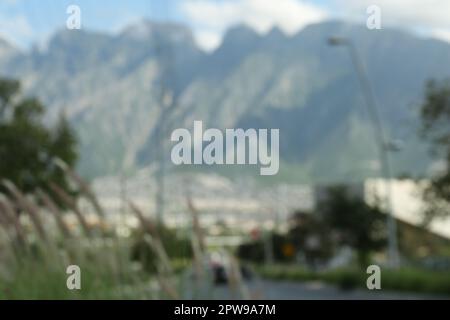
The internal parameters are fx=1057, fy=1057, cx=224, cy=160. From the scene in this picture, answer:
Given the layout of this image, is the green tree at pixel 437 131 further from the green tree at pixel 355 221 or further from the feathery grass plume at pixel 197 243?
the feathery grass plume at pixel 197 243

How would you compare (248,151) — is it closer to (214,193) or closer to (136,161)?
(214,193)

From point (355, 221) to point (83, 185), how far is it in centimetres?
3676

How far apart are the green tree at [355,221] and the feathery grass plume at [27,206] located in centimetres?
3427

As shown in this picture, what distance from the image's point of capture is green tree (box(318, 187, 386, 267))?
128 ft

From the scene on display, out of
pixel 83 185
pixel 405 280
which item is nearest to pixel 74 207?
pixel 83 185

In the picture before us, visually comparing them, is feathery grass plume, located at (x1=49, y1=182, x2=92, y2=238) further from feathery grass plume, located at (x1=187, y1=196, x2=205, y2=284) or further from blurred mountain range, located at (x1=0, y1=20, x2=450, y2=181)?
feathery grass plume, located at (x1=187, y1=196, x2=205, y2=284)

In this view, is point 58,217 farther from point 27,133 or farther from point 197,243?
point 27,133

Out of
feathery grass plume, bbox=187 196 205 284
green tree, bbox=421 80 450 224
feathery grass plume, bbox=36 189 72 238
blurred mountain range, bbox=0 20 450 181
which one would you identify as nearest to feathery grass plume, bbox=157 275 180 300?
feathery grass plume, bbox=187 196 205 284

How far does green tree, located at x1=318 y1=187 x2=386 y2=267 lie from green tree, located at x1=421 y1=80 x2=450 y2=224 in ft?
44.1

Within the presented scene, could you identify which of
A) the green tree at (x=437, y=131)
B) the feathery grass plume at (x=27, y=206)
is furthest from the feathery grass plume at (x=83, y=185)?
the green tree at (x=437, y=131)

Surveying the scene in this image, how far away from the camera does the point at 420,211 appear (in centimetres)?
2469

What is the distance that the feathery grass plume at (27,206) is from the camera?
348 centimetres

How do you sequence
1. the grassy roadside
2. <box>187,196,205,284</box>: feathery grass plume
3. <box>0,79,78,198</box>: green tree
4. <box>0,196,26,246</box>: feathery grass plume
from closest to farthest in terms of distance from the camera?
1. <box>187,196,205,284</box>: feathery grass plume
2. <box>0,196,26,246</box>: feathery grass plume
3. <box>0,79,78,198</box>: green tree
4. the grassy roadside

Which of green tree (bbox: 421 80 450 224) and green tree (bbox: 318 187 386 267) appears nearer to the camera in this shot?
green tree (bbox: 421 80 450 224)
